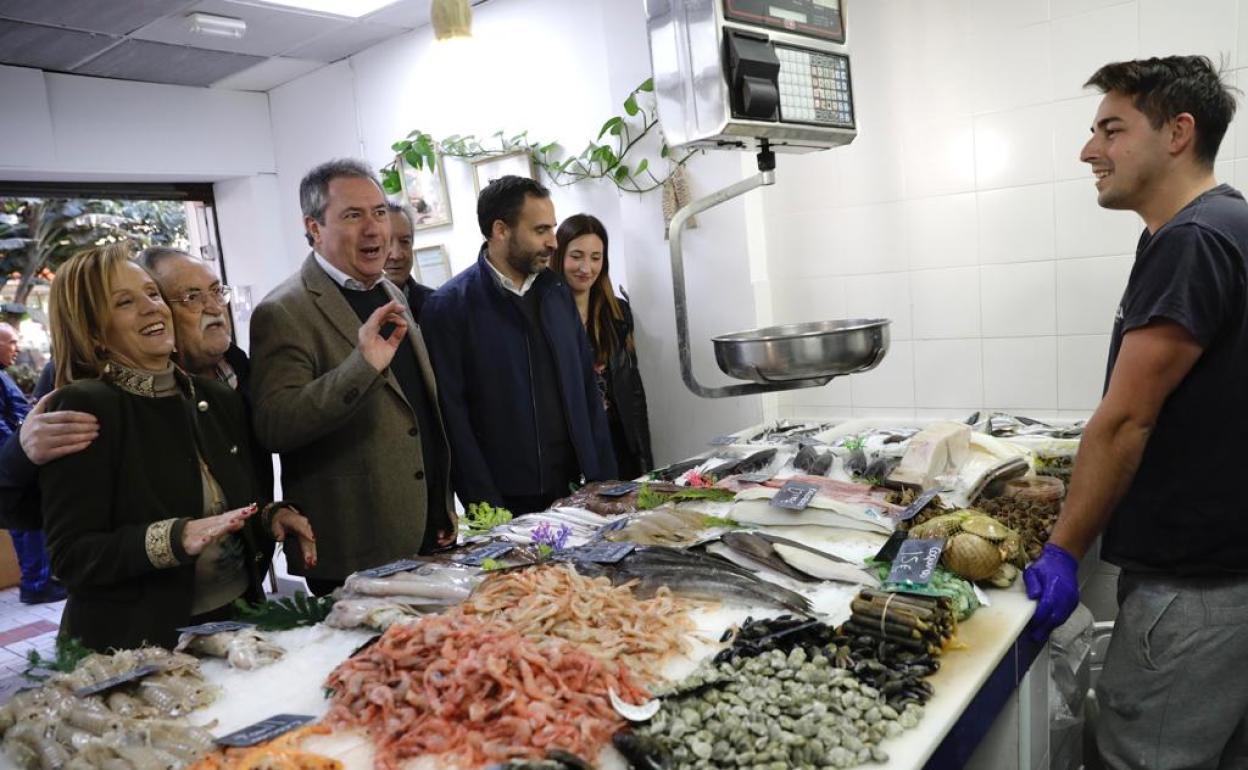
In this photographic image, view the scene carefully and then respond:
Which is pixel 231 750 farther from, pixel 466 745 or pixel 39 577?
pixel 39 577

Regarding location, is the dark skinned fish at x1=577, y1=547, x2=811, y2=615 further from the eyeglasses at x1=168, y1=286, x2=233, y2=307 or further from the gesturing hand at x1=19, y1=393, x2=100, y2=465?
the eyeglasses at x1=168, y1=286, x2=233, y2=307

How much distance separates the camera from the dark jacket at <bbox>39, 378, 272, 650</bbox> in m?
1.97

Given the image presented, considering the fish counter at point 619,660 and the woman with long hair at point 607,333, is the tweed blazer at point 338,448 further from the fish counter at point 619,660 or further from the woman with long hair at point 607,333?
the woman with long hair at point 607,333

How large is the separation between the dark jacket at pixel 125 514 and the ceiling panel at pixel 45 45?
13.7 feet

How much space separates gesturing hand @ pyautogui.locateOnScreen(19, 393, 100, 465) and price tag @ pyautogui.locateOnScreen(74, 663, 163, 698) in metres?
0.62

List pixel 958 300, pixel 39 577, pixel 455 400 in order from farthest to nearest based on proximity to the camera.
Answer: pixel 39 577 → pixel 958 300 → pixel 455 400

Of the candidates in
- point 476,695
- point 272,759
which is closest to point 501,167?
point 476,695

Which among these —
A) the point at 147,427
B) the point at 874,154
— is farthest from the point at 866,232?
the point at 147,427

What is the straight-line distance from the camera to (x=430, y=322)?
3.45 metres

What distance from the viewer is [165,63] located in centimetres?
590

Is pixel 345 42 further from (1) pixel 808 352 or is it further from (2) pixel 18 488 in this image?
(1) pixel 808 352

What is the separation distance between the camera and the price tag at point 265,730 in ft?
4.58

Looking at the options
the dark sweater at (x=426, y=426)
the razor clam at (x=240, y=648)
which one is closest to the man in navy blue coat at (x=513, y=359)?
the dark sweater at (x=426, y=426)

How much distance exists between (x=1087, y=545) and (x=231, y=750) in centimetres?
192
